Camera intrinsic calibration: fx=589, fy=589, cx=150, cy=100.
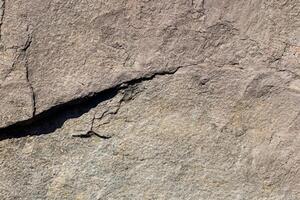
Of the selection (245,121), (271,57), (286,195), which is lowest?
(286,195)

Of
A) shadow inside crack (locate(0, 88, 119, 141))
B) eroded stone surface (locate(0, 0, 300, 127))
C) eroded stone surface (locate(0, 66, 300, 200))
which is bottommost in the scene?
eroded stone surface (locate(0, 66, 300, 200))

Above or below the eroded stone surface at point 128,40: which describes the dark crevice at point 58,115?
below

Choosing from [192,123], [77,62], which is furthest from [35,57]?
[192,123]

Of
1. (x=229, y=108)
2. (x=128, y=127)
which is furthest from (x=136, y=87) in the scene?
(x=229, y=108)

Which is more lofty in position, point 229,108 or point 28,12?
point 28,12

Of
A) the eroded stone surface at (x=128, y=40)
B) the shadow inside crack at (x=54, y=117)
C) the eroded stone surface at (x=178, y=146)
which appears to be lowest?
the eroded stone surface at (x=178, y=146)

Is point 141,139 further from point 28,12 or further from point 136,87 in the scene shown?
point 28,12

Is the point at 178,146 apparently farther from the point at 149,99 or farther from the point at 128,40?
the point at 128,40
